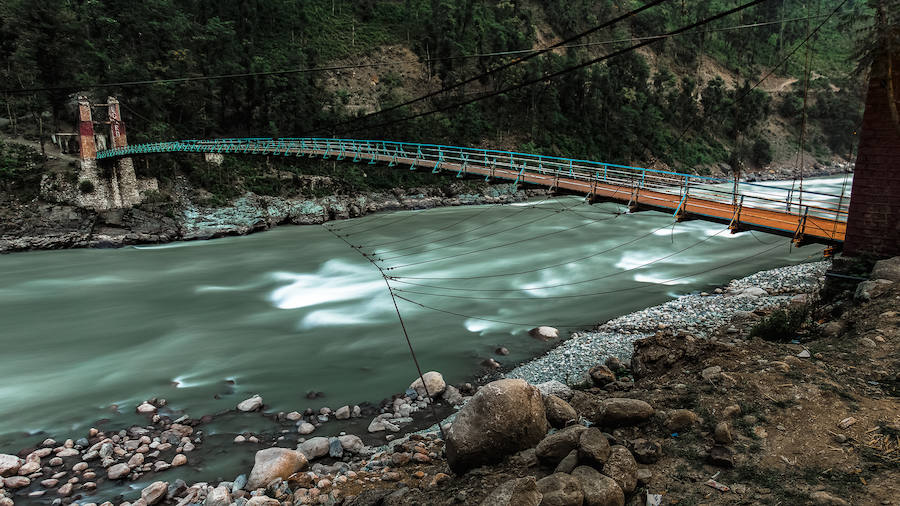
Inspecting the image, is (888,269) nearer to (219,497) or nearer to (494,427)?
(494,427)

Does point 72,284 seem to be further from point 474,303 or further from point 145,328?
point 474,303

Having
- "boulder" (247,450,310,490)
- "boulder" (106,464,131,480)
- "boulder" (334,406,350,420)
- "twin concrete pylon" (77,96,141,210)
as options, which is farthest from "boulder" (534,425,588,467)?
"twin concrete pylon" (77,96,141,210)

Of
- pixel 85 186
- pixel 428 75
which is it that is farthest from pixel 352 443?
pixel 428 75

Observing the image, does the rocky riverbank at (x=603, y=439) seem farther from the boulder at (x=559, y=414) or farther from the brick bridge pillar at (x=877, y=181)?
the brick bridge pillar at (x=877, y=181)

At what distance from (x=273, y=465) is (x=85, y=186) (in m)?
25.1

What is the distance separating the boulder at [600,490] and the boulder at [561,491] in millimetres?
59

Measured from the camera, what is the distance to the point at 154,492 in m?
5.71

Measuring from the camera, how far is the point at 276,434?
720cm

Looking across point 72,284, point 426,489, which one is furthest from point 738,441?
point 72,284

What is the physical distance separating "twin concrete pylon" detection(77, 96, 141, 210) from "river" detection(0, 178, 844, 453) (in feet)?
15.8

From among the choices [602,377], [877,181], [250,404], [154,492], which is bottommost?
[250,404]

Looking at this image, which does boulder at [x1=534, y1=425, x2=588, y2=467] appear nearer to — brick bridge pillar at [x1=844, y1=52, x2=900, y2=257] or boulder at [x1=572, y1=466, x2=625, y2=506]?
boulder at [x1=572, y1=466, x2=625, y2=506]

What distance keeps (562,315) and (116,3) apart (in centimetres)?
4303

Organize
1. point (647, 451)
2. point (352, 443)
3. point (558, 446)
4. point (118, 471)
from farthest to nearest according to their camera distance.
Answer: point (352, 443), point (118, 471), point (558, 446), point (647, 451)
